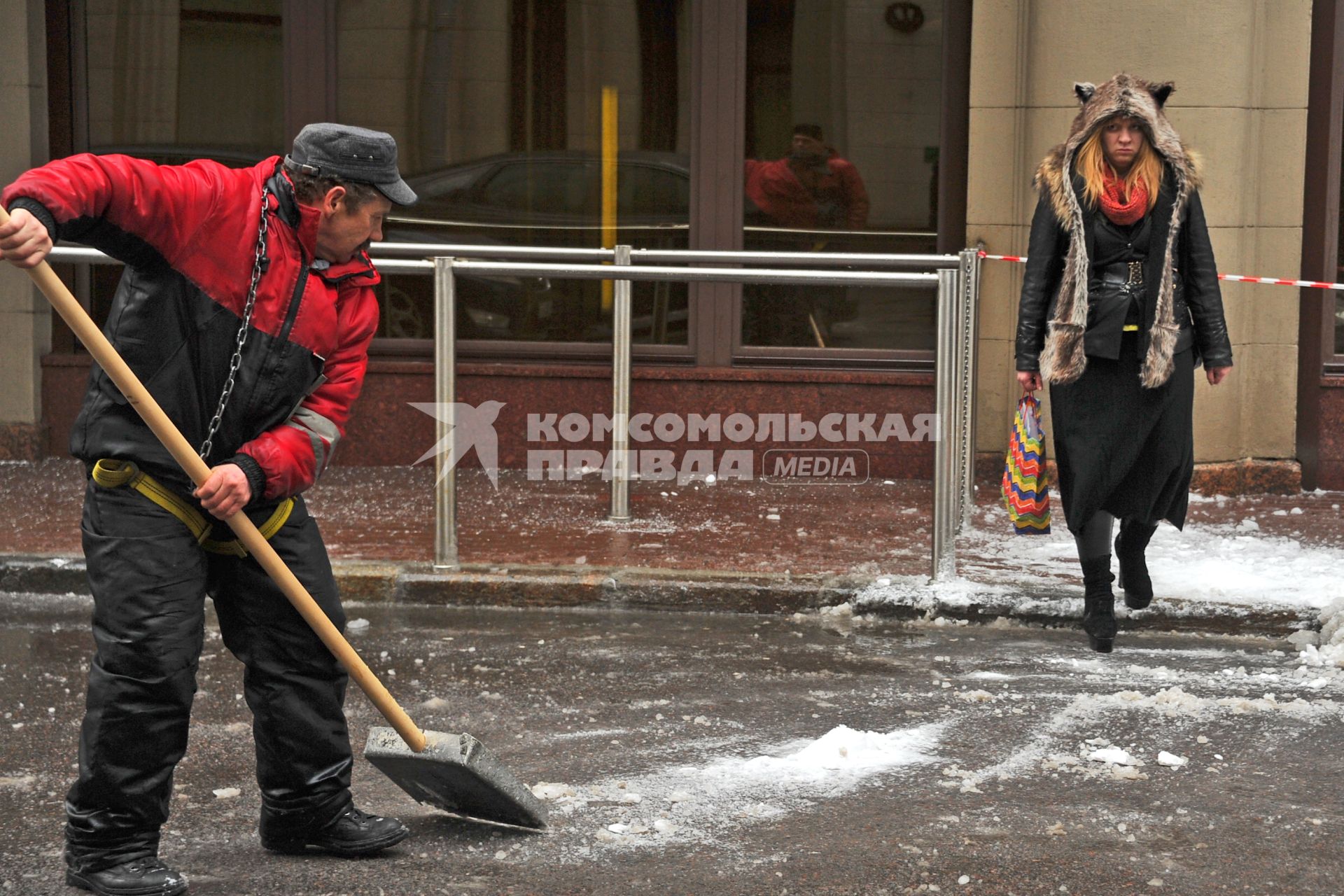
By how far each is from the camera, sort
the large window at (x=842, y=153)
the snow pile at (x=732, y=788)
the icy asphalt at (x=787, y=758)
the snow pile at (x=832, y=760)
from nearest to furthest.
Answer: the icy asphalt at (x=787, y=758), the snow pile at (x=732, y=788), the snow pile at (x=832, y=760), the large window at (x=842, y=153)

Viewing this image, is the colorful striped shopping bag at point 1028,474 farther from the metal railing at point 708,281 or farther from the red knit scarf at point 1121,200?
the red knit scarf at point 1121,200

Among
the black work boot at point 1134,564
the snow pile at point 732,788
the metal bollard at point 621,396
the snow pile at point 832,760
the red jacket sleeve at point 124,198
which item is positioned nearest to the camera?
the red jacket sleeve at point 124,198

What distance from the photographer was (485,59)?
400 inches

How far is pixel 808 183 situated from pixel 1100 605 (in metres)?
4.32

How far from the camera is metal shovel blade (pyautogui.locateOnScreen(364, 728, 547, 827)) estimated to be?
412 cm

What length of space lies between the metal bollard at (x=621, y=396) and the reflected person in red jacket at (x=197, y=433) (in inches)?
164

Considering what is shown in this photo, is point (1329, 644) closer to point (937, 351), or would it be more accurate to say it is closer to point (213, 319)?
point (937, 351)

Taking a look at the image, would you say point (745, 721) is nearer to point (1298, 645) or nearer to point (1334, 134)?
point (1298, 645)

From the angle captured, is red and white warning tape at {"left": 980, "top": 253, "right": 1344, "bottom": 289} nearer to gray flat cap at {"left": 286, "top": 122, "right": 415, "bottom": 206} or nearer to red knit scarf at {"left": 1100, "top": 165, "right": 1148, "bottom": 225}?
red knit scarf at {"left": 1100, "top": 165, "right": 1148, "bottom": 225}

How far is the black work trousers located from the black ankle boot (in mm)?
3341

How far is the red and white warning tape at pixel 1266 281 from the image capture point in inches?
343

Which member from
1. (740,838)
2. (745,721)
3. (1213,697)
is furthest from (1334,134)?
(740,838)


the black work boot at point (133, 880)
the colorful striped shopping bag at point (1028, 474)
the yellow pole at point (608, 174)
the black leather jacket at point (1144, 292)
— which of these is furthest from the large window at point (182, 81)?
the black work boot at point (133, 880)

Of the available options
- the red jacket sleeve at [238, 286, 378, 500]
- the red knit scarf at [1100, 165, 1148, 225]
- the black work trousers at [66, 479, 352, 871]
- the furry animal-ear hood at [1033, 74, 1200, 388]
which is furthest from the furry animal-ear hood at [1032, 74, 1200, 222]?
the black work trousers at [66, 479, 352, 871]
